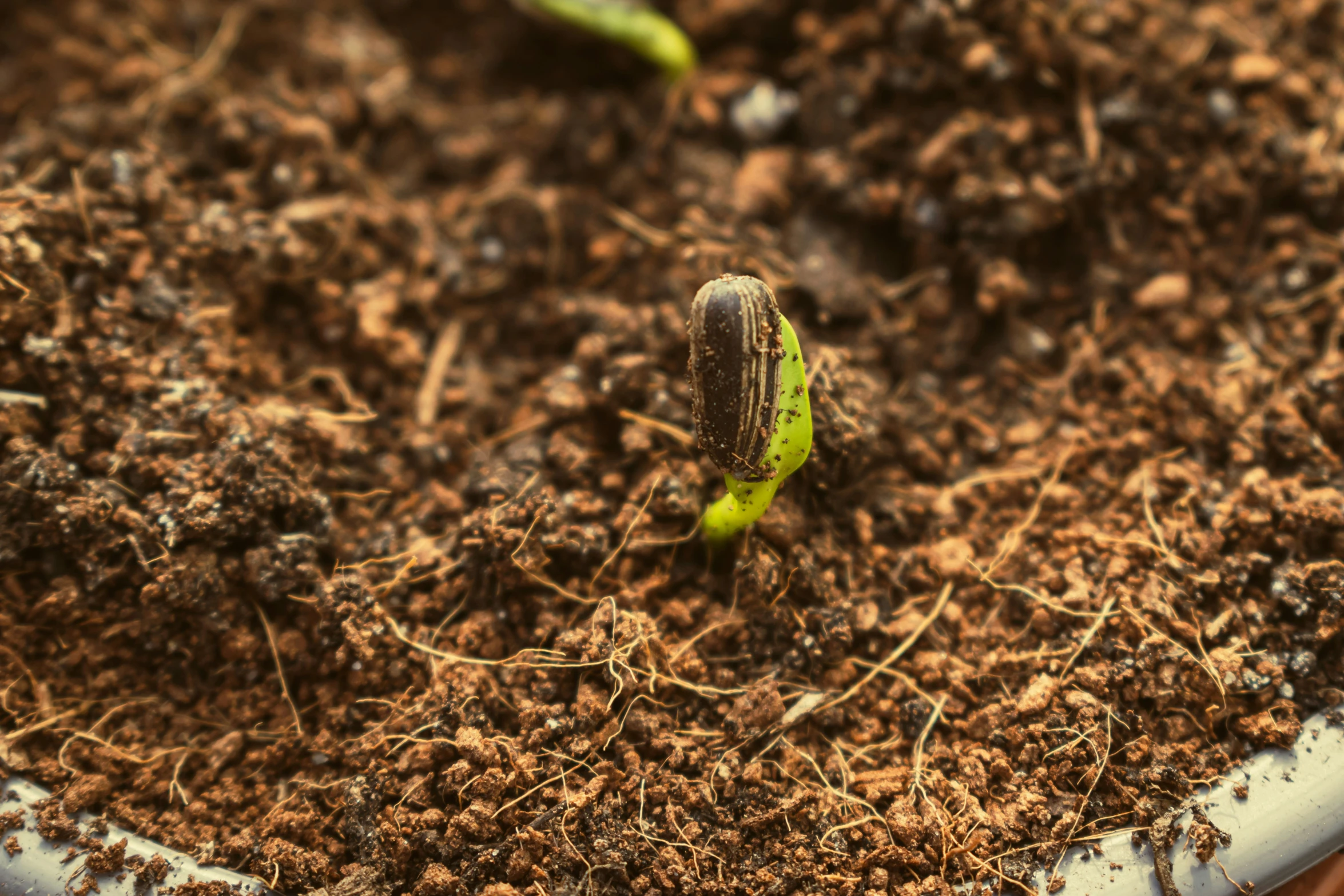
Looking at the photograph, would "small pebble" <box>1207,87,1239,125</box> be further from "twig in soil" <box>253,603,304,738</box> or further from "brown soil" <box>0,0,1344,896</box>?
"twig in soil" <box>253,603,304,738</box>

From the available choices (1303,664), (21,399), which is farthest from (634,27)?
(1303,664)

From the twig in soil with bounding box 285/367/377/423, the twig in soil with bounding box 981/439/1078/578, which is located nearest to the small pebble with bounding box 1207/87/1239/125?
the twig in soil with bounding box 981/439/1078/578

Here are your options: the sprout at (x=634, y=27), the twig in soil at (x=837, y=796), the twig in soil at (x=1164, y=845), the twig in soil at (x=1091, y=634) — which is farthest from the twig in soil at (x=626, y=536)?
the sprout at (x=634, y=27)

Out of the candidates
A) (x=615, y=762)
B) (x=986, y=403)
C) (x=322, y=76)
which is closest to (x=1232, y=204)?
(x=986, y=403)

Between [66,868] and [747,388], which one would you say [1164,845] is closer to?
[747,388]

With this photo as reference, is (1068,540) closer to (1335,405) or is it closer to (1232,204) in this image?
(1335,405)
